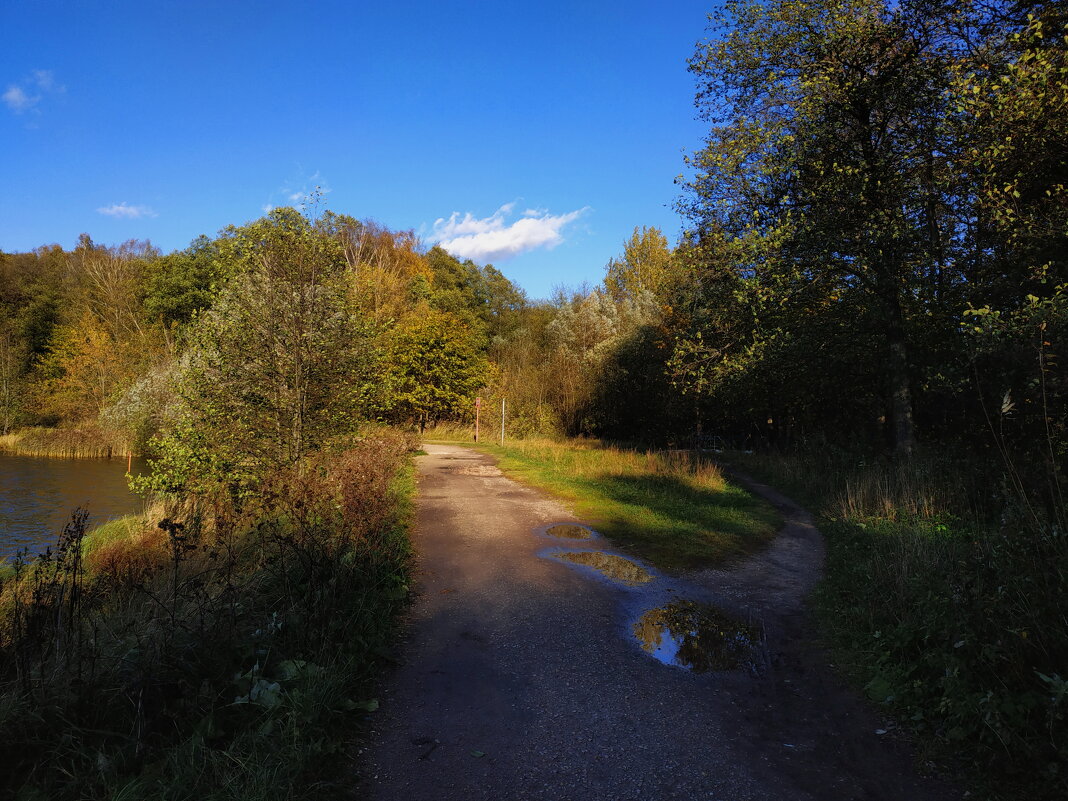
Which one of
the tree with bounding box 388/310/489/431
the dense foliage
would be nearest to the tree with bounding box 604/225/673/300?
the tree with bounding box 388/310/489/431

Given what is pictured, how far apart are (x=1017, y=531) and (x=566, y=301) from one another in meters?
38.3

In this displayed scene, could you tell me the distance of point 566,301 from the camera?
41.8 metres

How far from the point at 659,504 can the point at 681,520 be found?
1.36 m

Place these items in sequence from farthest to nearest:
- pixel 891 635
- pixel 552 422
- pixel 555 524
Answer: pixel 552 422 < pixel 555 524 < pixel 891 635

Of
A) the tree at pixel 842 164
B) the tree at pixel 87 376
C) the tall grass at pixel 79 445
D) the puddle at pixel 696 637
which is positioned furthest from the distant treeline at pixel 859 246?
the tree at pixel 87 376

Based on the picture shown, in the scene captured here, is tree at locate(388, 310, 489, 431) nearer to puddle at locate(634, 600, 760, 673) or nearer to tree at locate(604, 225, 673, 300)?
tree at locate(604, 225, 673, 300)

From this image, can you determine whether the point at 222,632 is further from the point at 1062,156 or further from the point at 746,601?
the point at 1062,156

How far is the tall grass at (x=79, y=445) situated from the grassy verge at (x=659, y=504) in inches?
938

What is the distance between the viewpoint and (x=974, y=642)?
12.7ft

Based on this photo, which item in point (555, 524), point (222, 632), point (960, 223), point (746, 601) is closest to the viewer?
point (222, 632)

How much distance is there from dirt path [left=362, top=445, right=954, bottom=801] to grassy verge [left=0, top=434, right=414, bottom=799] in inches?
17.3

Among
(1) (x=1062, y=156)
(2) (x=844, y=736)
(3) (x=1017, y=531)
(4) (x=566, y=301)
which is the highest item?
(4) (x=566, y=301)

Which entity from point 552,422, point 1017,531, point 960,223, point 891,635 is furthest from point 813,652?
point 552,422

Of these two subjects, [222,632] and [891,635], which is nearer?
[222,632]
